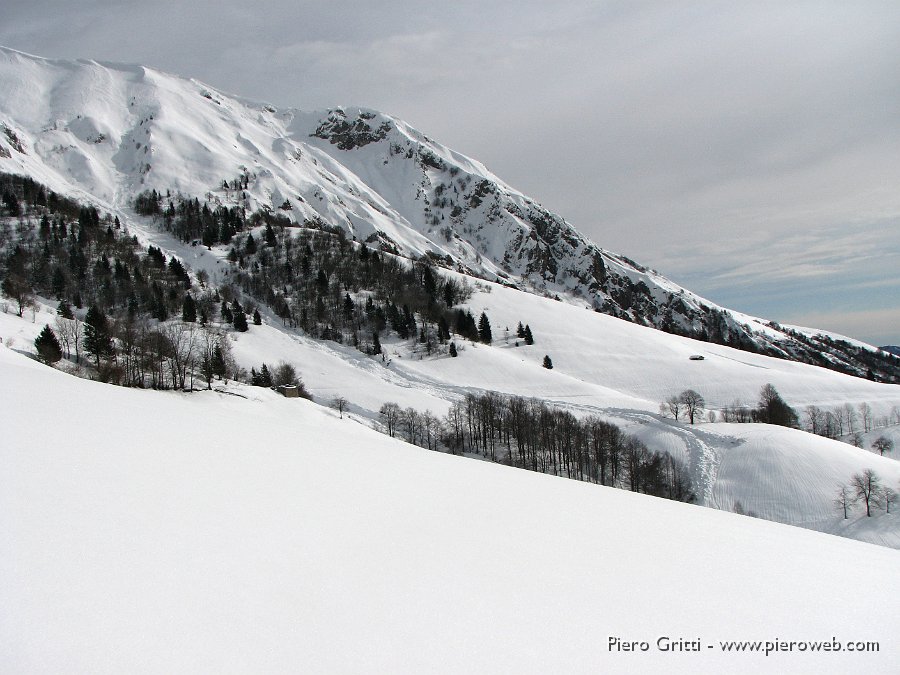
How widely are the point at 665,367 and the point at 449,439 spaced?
54532 mm

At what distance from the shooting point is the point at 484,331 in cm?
9775

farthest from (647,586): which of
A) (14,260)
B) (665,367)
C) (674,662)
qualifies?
(14,260)

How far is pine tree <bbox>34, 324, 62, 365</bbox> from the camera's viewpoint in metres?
42.0

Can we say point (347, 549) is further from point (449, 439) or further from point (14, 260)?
point (14, 260)

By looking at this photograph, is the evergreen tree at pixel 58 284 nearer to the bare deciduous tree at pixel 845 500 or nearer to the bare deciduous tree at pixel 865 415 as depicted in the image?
the bare deciduous tree at pixel 845 500

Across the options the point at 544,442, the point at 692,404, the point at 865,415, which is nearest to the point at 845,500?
the point at 692,404

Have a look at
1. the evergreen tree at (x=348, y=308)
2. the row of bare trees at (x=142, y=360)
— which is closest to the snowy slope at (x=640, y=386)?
the row of bare trees at (x=142, y=360)

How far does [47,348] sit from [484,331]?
72.3 meters

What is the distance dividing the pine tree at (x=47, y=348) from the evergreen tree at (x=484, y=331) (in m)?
70.3

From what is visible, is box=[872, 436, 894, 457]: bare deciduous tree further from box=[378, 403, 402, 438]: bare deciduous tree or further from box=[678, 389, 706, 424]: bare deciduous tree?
→ box=[378, 403, 402, 438]: bare deciduous tree

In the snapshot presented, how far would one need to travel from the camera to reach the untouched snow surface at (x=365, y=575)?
9.23 ft

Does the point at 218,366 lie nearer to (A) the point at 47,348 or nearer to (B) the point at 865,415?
(A) the point at 47,348

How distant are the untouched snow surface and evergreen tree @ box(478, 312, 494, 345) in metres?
90.6

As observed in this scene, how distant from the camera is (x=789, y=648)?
140 inches
